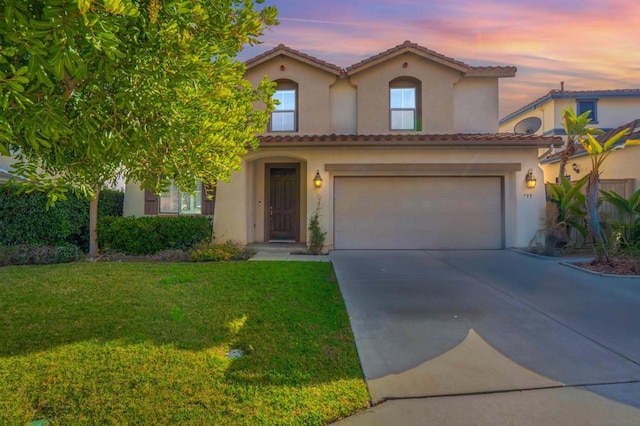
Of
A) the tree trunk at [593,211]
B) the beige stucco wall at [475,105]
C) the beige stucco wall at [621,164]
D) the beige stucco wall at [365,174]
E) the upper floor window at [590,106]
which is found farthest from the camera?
the upper floor window at [590,106]

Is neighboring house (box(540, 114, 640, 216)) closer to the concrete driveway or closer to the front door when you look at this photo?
the concrete driveway

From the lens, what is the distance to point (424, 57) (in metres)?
12.4

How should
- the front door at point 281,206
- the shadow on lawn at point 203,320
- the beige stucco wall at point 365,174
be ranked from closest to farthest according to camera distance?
the shadow on lawn at point 203,320 < the beige stucco wall at point 365,174 < the front door at point 281,206

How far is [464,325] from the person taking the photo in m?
4.98

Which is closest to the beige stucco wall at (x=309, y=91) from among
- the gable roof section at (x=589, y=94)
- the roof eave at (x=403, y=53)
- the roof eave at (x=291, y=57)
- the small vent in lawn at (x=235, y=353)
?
the roof eave at (x=291, y=57)

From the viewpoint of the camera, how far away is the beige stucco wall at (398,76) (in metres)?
12.4

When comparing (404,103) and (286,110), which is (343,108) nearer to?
(286,110)

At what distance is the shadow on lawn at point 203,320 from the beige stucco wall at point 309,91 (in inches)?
266

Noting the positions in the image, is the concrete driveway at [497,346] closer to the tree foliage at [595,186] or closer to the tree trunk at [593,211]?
the tree foliage at [595,186]

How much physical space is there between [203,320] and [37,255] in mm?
7173

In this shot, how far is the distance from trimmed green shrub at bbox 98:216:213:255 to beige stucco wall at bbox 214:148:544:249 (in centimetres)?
92

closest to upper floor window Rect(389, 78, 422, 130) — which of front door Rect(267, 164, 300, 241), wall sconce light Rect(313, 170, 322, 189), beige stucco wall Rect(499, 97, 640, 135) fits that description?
wall sconce light Rect(313, 170, 322, 189)

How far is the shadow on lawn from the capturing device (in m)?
3.90

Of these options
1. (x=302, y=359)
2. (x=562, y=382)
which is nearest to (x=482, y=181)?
(x=562, y=382)
